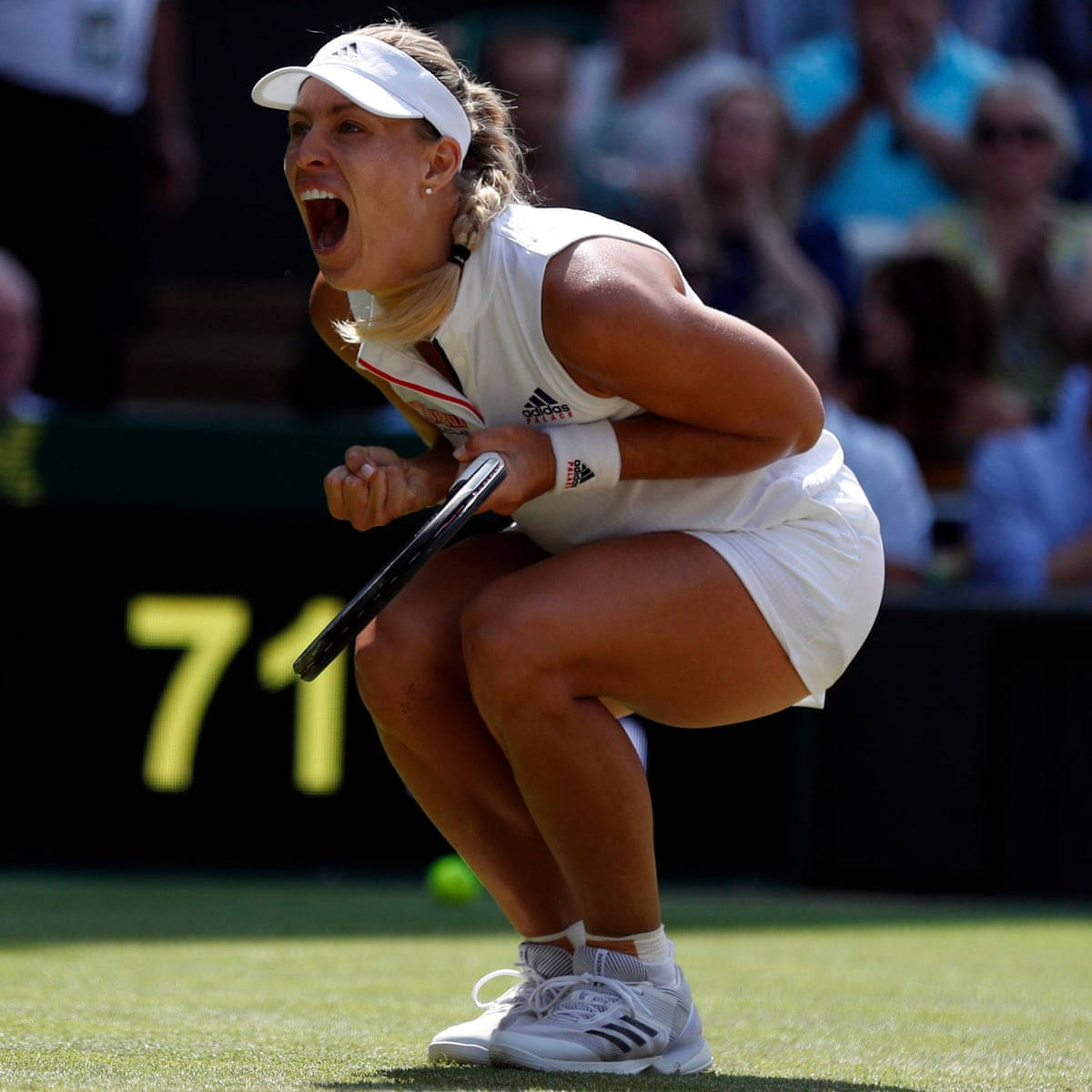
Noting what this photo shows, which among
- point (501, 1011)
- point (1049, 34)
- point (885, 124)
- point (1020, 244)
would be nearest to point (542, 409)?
point (501, 1011)

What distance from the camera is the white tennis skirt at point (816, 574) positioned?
268 centimetres

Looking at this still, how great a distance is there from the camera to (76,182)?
7074 millimetres

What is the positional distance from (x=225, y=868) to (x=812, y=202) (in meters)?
4.10

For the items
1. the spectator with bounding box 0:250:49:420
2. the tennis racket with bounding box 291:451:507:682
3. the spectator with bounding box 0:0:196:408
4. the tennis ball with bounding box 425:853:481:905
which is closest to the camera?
the tennis racket with bounding box 291:451:507:682

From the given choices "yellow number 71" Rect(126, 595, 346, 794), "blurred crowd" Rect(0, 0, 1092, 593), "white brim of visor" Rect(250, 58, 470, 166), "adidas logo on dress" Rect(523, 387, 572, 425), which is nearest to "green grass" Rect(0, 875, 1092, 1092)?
"yellow number 71" Rect(126, 595, 346, 794)

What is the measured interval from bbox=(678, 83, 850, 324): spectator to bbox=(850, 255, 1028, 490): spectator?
787 millimetres

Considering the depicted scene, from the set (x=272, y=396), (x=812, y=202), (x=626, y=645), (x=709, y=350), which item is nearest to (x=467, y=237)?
(x=709, y=350)

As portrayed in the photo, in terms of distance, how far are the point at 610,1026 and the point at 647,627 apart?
54cm

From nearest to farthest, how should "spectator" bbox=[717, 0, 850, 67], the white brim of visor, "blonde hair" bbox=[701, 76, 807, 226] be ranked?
1. the white brim of visor
2. "blonde hair" bbox=[701, 76, 807, 226]
3. "spectator" bbox=[717, 0, 850, 67]

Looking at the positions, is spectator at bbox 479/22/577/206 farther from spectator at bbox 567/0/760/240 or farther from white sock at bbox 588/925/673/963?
white sock at bbox 588/925/673/963

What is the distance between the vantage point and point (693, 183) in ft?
25.8

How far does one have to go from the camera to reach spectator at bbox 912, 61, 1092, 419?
7.99 meters

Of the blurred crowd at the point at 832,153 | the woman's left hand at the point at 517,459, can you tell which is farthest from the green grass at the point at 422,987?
the blurred crowd at the point at 832,153

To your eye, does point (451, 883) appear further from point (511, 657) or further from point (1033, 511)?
point (511, 657)
